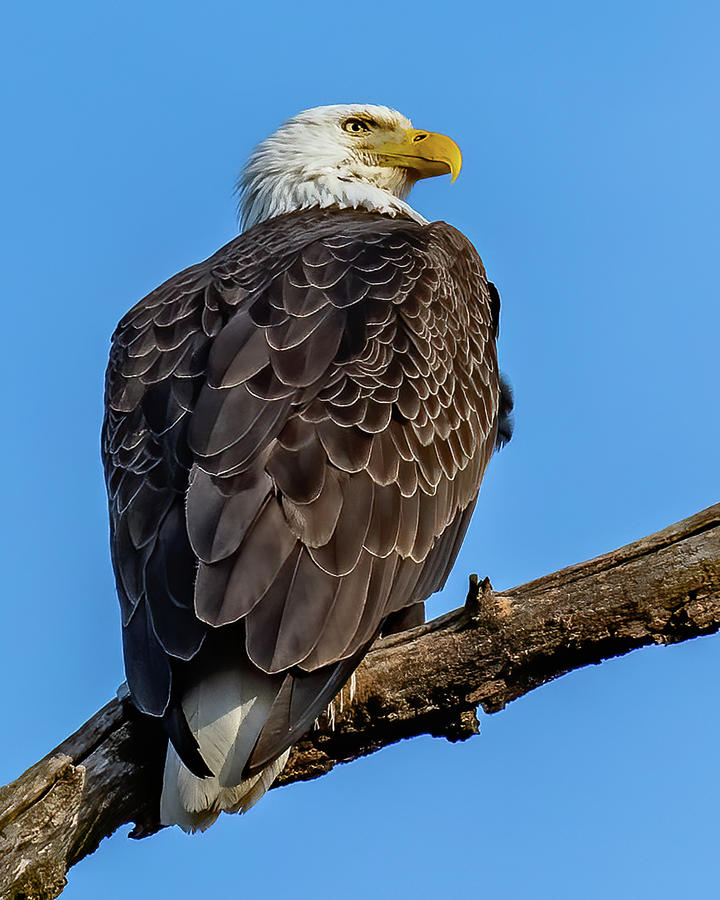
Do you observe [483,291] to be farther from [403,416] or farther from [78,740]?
[78,740]

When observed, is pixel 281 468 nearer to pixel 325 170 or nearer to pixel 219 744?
pixel 219 744

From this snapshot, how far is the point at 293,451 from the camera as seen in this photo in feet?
20.1

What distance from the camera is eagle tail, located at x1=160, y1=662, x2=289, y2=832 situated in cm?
547

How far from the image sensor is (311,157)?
10.3 meters

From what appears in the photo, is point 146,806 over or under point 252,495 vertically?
under

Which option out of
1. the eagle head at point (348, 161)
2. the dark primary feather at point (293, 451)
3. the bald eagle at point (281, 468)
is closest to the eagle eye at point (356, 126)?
the eagle head at point (348, 161)

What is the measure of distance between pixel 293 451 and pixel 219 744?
139 cm

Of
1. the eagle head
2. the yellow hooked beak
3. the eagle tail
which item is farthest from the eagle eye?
the eagle tail

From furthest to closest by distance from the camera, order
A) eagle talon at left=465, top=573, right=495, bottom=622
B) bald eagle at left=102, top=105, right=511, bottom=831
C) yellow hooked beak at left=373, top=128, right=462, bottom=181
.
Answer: yellow hooked beak at left=373, top=128, right=462, bottom=181 < eagle talon at left=465, top=573, right=495, bottom=622 < bald eagle at left=102, top=105, right=511, bottom=831

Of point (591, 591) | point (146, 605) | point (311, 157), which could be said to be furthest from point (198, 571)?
point (311, 157)

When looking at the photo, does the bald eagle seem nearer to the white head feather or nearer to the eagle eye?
the white head feather

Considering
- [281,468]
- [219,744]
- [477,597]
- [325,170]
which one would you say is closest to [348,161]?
[325,170]

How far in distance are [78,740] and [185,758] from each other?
773 mm

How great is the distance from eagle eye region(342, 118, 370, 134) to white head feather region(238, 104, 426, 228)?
0.03 m
